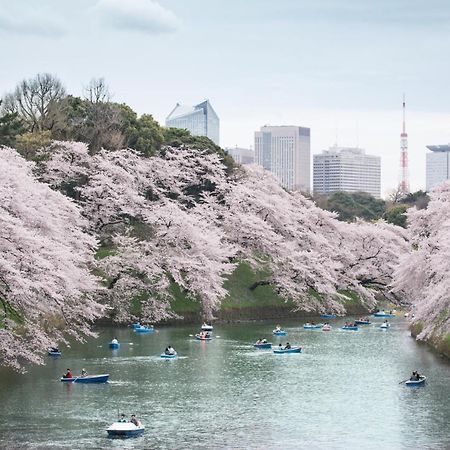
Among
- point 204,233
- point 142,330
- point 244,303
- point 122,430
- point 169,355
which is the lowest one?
point 122,430

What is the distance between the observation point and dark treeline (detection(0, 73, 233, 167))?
98.3 metres

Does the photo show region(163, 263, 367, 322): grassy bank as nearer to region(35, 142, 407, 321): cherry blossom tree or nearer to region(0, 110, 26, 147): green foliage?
region(35, 142, 407, 321): cherry blossom tree

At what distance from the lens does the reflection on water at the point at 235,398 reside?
36875 millimetres

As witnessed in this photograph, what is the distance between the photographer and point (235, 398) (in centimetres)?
4538

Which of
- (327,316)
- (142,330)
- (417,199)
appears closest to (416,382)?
(142,330)

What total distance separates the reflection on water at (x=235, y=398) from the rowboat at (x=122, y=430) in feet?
1.36

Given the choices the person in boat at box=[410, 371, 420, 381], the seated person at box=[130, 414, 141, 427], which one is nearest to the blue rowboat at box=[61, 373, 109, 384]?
the seated person at box=[130, 414, 141, 427]

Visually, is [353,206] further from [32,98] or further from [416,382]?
[416,382]

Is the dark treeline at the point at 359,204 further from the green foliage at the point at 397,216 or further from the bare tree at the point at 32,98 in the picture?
the bare tree at the point at 32,98

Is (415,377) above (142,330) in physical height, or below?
below

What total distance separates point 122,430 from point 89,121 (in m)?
69.8

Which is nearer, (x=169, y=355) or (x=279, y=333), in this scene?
(x=169, y=355)

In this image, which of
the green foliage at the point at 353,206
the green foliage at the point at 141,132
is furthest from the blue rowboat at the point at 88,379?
the green foliage at the point at 353,206

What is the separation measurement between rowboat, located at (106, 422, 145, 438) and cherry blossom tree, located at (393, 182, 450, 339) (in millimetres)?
21854
